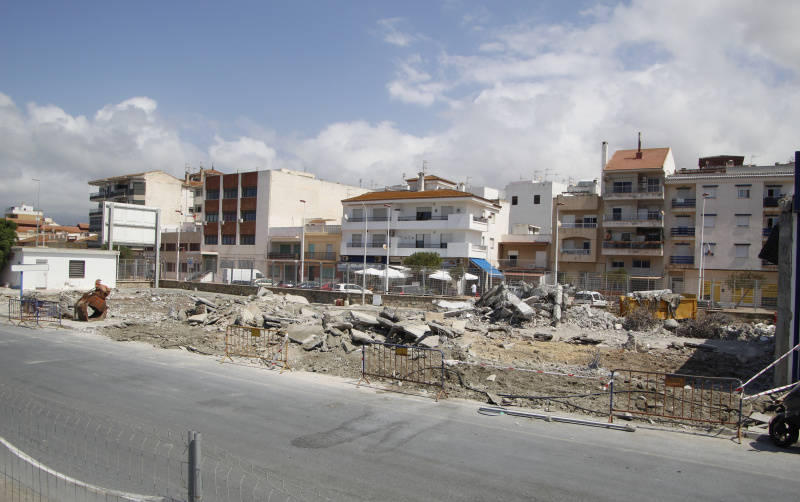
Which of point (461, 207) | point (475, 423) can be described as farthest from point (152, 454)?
point (461, 207)

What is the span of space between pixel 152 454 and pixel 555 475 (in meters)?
5.70

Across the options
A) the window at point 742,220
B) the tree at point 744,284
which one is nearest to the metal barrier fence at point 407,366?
the tree at point 744,284

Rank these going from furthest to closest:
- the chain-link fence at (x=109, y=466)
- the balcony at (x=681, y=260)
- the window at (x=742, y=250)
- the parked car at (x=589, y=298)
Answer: the balcony at (x=681, y=260) < the window at (x=742, y=250) < the parked car at (x=589, y=298) < the chain-link fence at (x=109, y=466)

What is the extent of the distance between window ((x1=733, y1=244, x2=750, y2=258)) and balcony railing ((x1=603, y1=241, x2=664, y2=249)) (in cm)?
604

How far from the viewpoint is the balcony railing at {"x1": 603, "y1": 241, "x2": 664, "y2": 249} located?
5019 centimetres

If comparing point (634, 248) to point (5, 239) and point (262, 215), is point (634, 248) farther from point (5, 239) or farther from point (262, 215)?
point (5, 239)

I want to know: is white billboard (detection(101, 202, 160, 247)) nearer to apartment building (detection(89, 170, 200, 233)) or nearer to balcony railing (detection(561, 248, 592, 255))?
apartment building (detection(89, 170, 200, 233))

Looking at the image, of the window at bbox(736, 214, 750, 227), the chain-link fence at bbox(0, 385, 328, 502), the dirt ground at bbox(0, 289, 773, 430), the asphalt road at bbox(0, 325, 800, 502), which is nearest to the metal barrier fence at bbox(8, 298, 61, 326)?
the dirt ground at bbox(0, 289, 773, 430)

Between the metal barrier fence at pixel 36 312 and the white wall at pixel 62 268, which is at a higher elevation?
the white wall at pixel 62 268

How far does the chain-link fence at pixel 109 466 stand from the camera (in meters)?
6.28

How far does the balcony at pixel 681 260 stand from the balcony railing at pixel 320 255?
3497 centimetres

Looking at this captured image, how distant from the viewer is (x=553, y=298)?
29.8 m

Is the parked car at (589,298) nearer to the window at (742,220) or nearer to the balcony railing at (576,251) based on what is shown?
the balcony railing at (576,251)

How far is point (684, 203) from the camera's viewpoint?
50250 millimetres
